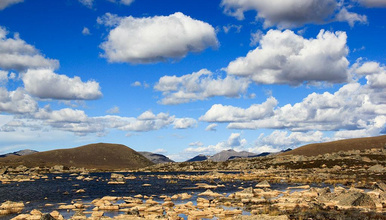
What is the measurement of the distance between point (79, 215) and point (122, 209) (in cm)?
693

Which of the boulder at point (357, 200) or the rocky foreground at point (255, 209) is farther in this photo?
the boulder at point (357, 200)

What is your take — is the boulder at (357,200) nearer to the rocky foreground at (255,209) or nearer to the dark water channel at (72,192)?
the rocky foreground at (255,209)

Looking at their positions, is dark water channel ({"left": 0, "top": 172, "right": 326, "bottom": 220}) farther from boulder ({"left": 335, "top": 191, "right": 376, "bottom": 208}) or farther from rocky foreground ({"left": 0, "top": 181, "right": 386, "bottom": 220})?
boulder ({"left": 335, "top": 191, "right": 376, "bottom": 208})

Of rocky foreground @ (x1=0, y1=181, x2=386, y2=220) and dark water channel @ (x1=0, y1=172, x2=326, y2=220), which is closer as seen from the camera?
rocky foreground @ (x1=0, y1=181, x2=386, y2=220)

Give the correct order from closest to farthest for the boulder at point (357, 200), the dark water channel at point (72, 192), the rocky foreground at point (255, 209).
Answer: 1. the rocky foreground at point (255, 209)
2. the boulder at point (357, 200)
3. the dark water channel at point (72, 192)

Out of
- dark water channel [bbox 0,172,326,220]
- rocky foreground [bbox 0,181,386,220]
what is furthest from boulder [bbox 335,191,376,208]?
dark water channel [bbox 0,172,326,220]

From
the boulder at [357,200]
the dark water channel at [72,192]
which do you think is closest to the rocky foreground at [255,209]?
the boulder at [357,200]

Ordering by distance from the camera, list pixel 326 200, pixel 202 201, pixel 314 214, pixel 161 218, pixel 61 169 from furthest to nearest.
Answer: pixel 61 169
pixel 202 201
pixel 326 200
pixel 314 214
pixel 161 218

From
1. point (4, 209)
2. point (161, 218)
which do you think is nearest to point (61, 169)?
point (4, 209)

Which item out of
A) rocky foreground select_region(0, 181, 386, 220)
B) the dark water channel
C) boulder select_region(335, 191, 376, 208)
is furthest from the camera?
the dark water channel

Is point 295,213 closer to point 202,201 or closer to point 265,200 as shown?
point 265,200

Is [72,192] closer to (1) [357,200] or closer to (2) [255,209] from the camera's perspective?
(2) [255,209]

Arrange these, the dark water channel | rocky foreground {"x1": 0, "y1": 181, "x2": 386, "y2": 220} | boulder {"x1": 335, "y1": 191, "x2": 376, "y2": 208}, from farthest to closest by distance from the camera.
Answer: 1. the dark water channel
2. boulder {"x1": 335, "y1": 191, "x2": 376, "y2": 208}
3. rocky foreground {"x1": 0, "y1": 181, "x2": 386, "y2": 220}

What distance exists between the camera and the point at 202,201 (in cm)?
4491
